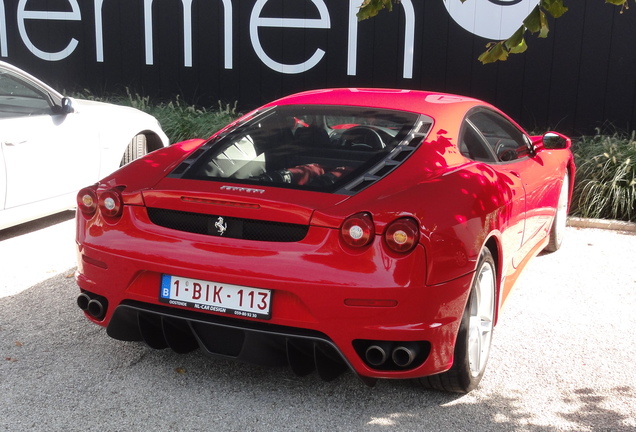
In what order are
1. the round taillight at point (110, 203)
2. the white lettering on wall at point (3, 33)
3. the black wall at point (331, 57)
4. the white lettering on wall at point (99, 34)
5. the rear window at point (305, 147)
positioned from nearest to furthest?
the round taillight at point (110, 203), the rear window at point (305, 147), the black wall at point (331, 57), the white lettering on wall at point (99, 34), the white lettering on wall at point (3, 33)

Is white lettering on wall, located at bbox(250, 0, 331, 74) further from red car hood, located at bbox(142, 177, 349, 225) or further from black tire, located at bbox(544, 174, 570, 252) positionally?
red car hood, located at bbox(142, 177, 349, 225)

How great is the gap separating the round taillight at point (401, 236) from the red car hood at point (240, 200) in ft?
0.97

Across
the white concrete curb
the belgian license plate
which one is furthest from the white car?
the white concrete curb

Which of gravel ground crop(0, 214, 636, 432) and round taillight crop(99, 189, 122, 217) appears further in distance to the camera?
round taillight crop(99, 189, 122, 217)

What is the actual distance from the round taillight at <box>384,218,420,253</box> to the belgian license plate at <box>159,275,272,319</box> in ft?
1.86

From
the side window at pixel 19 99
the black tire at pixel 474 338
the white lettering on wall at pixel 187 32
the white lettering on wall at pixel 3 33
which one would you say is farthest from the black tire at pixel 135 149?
the white lettering on wall at pixel 3 33

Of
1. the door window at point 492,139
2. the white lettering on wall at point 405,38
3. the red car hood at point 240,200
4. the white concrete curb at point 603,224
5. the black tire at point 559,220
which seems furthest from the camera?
the white lettering on wall at point 405,38

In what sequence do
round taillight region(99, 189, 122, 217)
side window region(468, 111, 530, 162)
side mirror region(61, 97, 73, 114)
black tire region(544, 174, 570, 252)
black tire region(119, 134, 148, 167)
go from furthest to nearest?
black tire region(119, 134, 148, 167)
side mirror region(61, 97, 73, 114)
black tire region(544, 174, 570, 252)
side window region(468, 111, 530, 162)
round taillight region(99, 189, 122, 217)

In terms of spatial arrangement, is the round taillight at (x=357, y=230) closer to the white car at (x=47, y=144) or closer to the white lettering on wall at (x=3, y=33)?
the white car at (x=47, y=144)

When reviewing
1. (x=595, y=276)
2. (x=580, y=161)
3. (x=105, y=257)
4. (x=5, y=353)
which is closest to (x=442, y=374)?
(x=105, y=257)

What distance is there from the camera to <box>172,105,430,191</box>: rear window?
384 centimetres

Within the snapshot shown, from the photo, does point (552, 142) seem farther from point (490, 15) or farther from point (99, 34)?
point (99, 34)

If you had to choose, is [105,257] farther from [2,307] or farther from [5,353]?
[2,307]

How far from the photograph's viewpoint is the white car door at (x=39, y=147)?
19.8 ft
